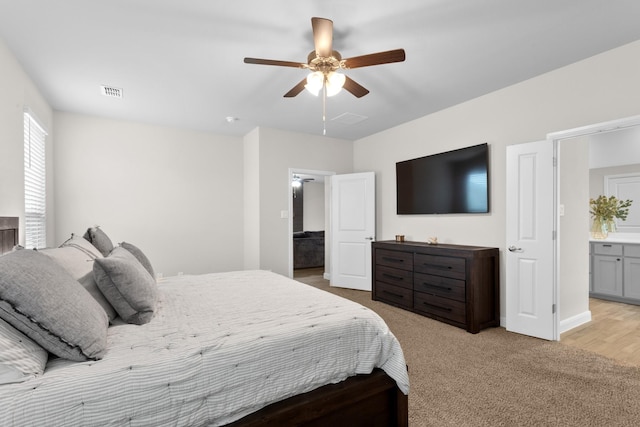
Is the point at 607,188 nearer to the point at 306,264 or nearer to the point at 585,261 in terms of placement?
the point at 585,261

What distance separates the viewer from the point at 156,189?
4.58m

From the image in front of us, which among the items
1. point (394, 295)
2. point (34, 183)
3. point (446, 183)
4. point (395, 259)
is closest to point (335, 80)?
point (446, 183)

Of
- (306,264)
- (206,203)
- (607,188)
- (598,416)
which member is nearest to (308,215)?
(306,264)

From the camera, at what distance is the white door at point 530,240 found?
296cm

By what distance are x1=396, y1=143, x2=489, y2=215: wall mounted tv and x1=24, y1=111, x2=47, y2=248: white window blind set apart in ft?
14.5

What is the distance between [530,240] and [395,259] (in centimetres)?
157

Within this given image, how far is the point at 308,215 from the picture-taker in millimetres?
9281

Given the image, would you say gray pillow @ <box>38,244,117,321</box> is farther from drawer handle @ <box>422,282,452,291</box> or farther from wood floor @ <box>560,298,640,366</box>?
wood floor @ <box>560,298,640,366</box>

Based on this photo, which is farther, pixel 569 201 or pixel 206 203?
pixel 206 203

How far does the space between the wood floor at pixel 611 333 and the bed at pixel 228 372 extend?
2477 mm

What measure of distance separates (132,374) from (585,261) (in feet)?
14.9

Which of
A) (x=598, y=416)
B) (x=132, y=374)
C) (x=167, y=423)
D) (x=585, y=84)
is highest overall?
(x=585, y=84)

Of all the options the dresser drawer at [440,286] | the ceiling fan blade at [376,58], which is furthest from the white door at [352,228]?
the ceiling fan blade at [376,58]

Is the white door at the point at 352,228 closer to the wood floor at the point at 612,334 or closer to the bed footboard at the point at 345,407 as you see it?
the wood floor at the point at 612,334
